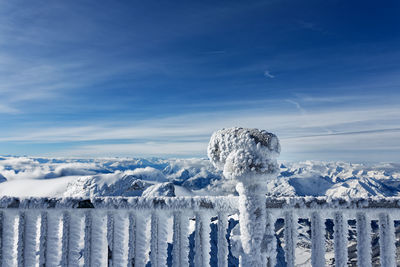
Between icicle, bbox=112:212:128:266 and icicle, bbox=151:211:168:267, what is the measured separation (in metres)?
0.28

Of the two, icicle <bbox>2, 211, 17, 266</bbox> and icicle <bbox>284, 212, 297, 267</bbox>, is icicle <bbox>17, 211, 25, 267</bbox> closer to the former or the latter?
icicle <bbox>2, 211, 17, 266</bbox>

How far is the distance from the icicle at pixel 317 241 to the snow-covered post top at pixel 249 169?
498mm

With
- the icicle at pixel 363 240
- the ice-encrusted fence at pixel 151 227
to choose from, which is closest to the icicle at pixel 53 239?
the ice-encrusted fence at pixel 151 227

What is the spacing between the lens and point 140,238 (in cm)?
253

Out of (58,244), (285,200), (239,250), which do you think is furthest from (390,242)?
(58,244)

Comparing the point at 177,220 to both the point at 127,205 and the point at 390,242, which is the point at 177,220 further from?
the point at 390,242

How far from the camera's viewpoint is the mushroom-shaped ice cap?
2217 millimetres

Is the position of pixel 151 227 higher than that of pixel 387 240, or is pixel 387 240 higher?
pixel 151 227

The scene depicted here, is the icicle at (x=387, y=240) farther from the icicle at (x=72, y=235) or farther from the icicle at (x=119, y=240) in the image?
the icicle at (x=72, y=235)

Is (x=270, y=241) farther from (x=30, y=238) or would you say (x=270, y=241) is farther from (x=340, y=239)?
(x=30, y=238)

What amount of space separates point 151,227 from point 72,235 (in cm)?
71

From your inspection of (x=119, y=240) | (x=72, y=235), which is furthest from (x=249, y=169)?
(x=72, y=235)

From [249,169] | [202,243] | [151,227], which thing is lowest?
[202,243]

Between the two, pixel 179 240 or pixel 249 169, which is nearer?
pixel 249 169
